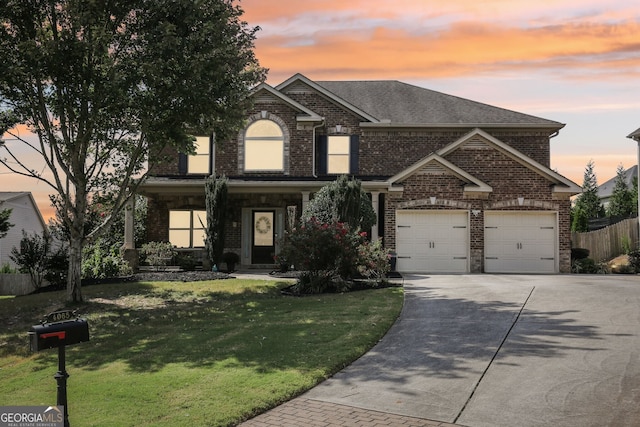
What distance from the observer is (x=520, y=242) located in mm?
22047

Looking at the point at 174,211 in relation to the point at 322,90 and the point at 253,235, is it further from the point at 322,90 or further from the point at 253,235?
the point at 322,90

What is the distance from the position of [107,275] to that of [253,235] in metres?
6.55

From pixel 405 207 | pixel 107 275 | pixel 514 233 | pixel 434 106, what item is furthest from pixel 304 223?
pixel 434 106

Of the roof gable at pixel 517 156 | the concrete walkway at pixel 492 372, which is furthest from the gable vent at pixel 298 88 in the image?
the concrete walkway at pixel 492 372

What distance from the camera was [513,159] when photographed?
22219 millimetres

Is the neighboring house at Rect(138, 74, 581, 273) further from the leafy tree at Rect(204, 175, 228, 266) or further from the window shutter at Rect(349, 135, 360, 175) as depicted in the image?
the leafy tree at Rect(204, 175, 228, 266)

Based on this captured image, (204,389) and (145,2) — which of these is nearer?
(204,389)

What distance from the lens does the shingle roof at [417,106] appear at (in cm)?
2538

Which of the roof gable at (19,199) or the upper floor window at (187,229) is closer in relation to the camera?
the upper floor window at (187,229)

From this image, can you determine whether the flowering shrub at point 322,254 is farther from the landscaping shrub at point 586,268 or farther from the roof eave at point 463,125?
the landscaping shrub at point 586,268

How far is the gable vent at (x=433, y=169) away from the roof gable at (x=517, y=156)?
90cm

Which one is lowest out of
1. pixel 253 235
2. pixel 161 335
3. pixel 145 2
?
pixel 161 335

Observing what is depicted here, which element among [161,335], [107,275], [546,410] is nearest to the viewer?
[546,410]

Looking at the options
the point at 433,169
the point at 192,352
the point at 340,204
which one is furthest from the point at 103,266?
the point at 433,169
